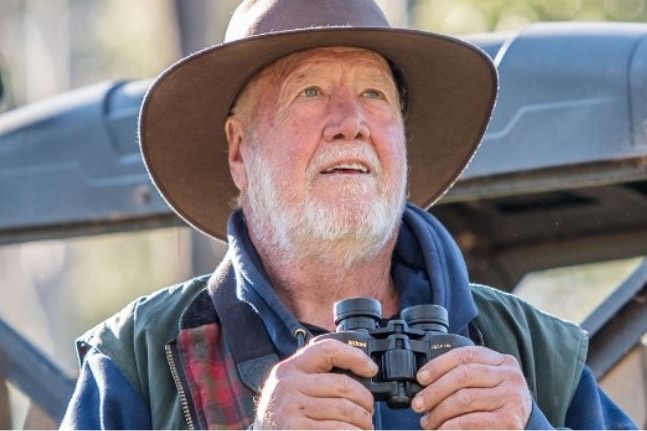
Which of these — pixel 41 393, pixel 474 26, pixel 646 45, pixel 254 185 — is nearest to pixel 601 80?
pixel 646 45

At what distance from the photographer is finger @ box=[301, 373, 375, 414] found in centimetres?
559

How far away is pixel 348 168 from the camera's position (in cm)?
656

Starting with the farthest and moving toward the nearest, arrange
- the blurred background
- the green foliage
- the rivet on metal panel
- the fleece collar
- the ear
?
the green foliage → the blurred background → the rivet on metal panel → the ear → the fleece collar

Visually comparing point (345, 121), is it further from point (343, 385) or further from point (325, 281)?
point (343, 385)

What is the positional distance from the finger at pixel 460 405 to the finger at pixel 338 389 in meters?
0.16

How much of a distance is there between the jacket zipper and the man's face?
19.4 inches

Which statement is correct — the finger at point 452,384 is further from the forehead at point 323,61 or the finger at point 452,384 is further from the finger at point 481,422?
the forehead at point 323,61

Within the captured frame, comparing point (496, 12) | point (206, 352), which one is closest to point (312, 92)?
point (206, 352)

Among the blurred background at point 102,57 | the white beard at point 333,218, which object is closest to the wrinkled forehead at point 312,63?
the white beard at point 333,218

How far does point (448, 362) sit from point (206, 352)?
0.99 meters

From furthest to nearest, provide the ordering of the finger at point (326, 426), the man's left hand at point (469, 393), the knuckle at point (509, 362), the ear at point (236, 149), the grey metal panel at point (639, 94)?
the grey metal panel at point (639, 94)
the ear at point (236, 149)
the knuckle at point (509, 362)
the man's left hand at point (469, 393)
the finger at point (326, 426)

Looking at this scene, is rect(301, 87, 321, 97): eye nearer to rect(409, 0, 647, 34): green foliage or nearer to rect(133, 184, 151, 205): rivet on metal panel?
rect(133, 184, 151, 205): rivet on metal panel

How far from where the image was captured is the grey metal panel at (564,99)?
7.57 meters

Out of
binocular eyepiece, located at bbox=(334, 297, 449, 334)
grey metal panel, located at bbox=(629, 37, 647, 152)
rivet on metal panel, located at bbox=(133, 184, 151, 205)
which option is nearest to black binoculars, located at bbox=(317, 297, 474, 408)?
binocular eyepiece, located at bbox=(334, 297, 449, 334)
